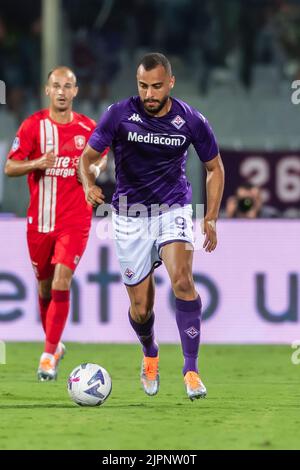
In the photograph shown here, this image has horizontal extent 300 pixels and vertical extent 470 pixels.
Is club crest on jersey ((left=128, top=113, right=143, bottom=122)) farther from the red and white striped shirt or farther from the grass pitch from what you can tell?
the red and white striped shirt

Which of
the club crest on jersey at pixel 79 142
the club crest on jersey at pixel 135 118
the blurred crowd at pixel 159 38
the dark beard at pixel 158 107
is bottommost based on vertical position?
the club crest on jersey at pixel 135 118

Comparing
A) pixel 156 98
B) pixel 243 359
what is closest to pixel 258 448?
pixel 156 98

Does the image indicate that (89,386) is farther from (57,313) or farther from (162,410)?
(57,313)

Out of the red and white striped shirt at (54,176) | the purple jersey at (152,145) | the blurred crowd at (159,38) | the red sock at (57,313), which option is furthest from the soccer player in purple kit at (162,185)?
the blurred crowd at (159,38)

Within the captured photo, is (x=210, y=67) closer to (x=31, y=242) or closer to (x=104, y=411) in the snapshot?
(x=31, y=242)

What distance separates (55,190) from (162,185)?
1840 millimetres

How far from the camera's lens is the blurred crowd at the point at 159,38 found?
1798cm

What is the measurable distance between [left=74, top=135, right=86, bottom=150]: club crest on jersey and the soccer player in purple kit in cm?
162

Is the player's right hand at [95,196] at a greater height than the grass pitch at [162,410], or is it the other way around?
the player's right hand at [95,196]

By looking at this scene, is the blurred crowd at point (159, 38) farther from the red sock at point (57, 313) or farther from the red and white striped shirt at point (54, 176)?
the red sock at point (57, 313)

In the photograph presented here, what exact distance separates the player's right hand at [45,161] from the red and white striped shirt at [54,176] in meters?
0.19

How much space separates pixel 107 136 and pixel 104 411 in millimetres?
1648

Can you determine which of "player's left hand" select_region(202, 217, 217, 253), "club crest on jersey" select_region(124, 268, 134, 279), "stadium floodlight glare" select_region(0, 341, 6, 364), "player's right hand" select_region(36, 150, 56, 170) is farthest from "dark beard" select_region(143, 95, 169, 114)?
"stadium floodlight glare" select_region(0, 341, 6, 364)

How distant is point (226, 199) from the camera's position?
1505 centimetres
